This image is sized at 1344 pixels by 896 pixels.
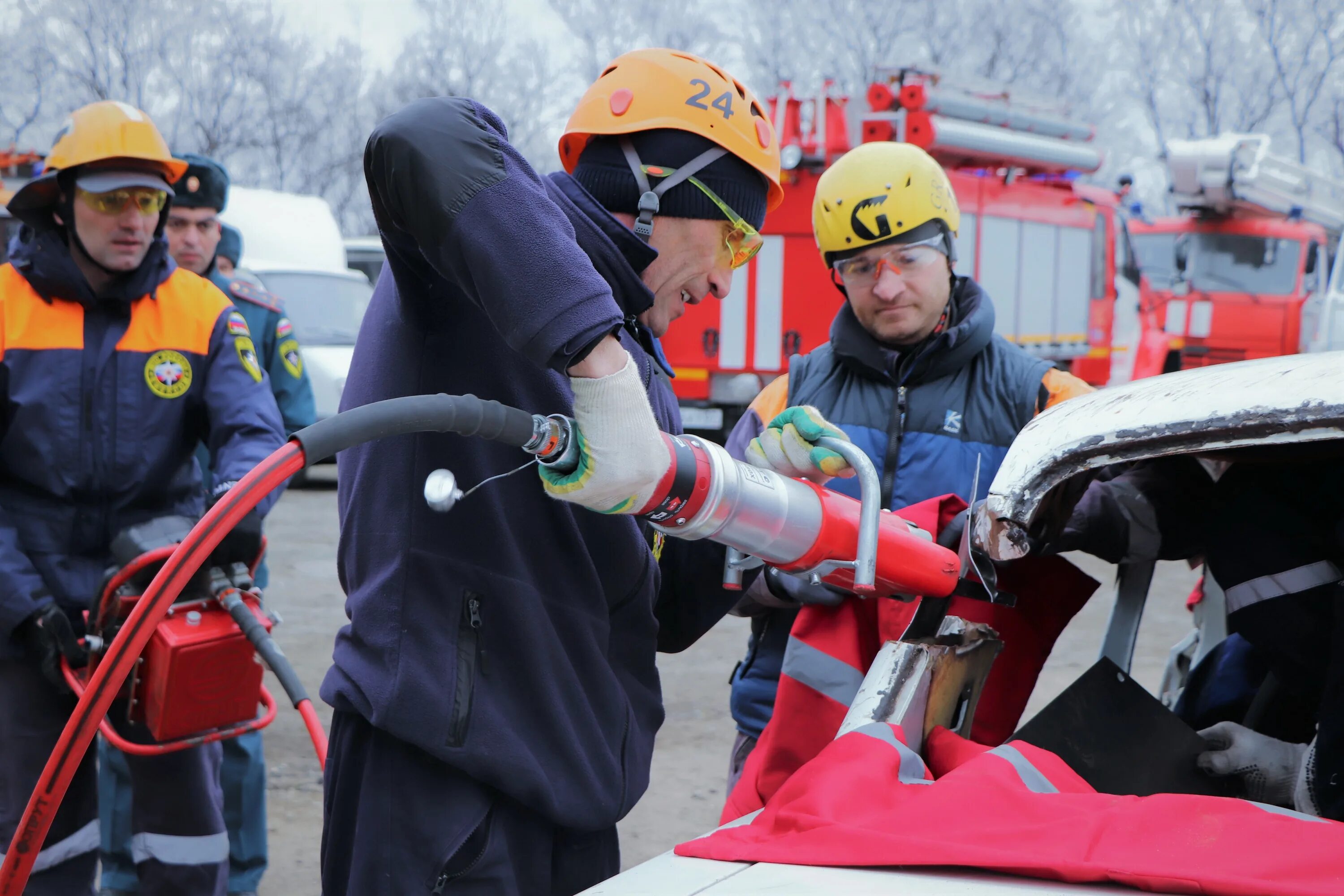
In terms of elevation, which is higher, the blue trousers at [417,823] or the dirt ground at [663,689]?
the blue trousers at [417,823]

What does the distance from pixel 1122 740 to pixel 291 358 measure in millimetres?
3398

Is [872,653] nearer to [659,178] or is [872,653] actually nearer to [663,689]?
[659,178]

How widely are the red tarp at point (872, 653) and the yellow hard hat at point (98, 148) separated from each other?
2.25m

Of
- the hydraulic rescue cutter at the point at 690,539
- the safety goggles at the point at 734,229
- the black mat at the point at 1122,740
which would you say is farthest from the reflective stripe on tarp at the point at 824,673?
the safety goggles at the point at 734,229

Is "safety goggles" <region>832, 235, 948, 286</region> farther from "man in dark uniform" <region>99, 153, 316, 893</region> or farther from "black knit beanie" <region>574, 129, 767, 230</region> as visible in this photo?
"man in dark uniform" <region>99, 153, 316, 893</region>

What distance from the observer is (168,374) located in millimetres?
3439

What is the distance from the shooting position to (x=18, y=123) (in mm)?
28828

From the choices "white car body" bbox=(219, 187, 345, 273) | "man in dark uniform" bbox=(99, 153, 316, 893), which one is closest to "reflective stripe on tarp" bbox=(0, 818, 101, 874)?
"man in dark uniform" bbox=(99, 153, 316, 893)

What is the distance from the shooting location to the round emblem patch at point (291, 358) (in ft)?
15.6

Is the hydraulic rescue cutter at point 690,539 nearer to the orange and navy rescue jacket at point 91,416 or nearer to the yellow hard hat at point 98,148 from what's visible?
the orange and navy rescue jacket at point 91,416

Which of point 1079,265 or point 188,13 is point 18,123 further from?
point 1079,265

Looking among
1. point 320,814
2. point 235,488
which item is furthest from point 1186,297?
point 235,488

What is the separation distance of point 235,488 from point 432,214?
377 millimetres

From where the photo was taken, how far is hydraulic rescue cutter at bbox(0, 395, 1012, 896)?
1458mm
